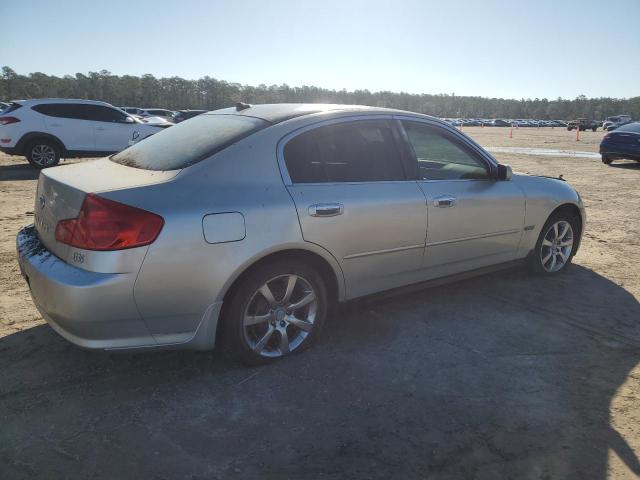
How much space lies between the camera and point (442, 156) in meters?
4.32

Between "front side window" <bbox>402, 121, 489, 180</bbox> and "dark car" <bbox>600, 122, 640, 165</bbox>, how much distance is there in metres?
13.2

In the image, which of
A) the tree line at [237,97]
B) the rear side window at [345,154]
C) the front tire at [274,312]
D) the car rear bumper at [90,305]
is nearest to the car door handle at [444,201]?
the rear side window at [345,154]

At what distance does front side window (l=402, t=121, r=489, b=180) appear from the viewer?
12.3 ft

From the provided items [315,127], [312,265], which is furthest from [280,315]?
[315,127]

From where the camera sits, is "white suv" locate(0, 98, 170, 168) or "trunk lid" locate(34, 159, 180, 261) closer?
"trunk lid" locate(34, 159, 180, 261)

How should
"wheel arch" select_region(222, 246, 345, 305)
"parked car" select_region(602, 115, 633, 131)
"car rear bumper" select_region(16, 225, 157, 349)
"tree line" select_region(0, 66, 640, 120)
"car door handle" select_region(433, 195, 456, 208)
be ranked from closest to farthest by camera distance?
"car rear bumper" select_region(16, 225, 157, 349)
"wheel arch" select_region(222, 246, 345, 305)
"car door handle" select_region(433, 195, 456, 208)
"parked car" select_region(602, 115, 633, 131)
"tree line" select_region(0, 66, 640, 120)

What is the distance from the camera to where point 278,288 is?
3.02 metres

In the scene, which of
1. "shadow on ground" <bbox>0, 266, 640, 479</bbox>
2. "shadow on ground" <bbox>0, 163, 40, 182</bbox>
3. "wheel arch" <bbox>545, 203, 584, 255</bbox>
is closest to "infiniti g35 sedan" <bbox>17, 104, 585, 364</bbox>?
"shadow on ground" <bbox>0, 266, 640, 479</bbox>

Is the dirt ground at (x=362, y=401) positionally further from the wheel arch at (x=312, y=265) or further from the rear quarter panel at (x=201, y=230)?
the rear quarter panel at (x=201, y=230)

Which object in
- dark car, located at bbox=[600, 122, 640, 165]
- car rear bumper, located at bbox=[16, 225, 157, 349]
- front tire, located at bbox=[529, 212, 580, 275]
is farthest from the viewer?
dark car, located at bbox=[600, 122, 640, 165]

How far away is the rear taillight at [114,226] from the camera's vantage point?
2.42 meters

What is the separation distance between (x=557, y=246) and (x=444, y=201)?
1936 millimetres

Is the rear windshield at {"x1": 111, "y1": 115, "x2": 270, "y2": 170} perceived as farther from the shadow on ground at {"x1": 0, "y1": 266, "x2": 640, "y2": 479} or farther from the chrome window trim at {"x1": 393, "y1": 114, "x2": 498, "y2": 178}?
the shadow on ground at {"x1": 0, "y1": 266, "x2": 640, "y2": 479}

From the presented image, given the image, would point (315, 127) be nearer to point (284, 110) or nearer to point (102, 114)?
point (284, 110)
